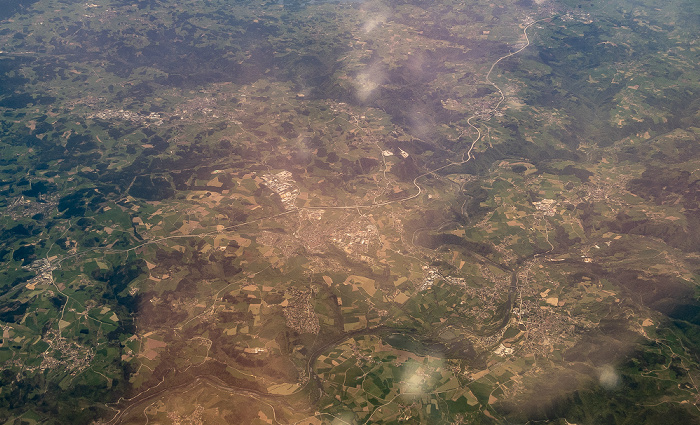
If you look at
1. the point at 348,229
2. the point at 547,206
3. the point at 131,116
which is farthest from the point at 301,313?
the point at 131,116

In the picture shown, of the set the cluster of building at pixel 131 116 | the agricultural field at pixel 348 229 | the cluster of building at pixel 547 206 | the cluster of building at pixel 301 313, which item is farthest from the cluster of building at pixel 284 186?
the cluster of building at pixel 547 206

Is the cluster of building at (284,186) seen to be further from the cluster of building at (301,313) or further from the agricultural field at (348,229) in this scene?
A: the cluster of building at (301,313)

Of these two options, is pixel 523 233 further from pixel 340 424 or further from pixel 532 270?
pixel 340 424

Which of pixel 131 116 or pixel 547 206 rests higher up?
pixel 131 116

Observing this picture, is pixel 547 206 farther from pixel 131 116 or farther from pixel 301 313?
pixel 131 116

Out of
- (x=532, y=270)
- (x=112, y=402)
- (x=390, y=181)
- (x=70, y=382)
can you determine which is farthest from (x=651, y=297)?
(x=70, y=382)

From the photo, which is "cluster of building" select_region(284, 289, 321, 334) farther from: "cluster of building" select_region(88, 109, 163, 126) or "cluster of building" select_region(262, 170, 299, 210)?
"cluster of building" select_region(88, 109, 163, 126)

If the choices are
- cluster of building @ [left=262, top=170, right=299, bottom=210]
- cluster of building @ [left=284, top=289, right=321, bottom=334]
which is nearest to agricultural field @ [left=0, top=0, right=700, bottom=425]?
cluster of building @ [left=284, top=289, right=321, bottom=334]

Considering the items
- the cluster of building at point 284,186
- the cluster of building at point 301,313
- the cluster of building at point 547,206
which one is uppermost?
the cluster of building at point 284,186

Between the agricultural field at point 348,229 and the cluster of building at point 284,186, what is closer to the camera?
the agricultural field at point 348,229

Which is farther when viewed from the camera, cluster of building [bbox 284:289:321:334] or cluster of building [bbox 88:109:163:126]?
cluster of building [bbox 88:109:163:126]
